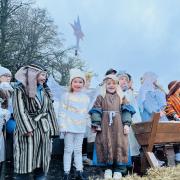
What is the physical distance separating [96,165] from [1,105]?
1.56m

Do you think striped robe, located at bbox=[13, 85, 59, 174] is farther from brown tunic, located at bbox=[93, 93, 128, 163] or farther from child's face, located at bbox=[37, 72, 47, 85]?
brown tunic, located at bbox=[93, 93, 128, 163]

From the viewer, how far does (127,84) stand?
666 centimetres

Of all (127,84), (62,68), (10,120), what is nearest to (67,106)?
(10,120)

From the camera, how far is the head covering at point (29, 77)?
15.8ft

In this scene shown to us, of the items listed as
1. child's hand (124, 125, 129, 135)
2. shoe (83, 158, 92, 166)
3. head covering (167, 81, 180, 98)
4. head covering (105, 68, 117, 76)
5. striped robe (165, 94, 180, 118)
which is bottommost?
shoe (83, 158, 92, 166)

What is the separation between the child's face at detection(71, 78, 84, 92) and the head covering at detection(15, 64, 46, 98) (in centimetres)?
64

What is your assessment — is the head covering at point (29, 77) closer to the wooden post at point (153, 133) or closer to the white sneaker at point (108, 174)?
the white sneaker at point (108, 174)

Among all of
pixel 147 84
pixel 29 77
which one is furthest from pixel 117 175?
pixel 147 84

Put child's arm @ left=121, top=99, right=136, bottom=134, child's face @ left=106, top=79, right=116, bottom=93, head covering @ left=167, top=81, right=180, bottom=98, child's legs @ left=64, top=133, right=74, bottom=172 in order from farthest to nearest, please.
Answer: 1. head covering @ left=167, top=81, right=180, bottom=98
2. child's face @ left=106, top=79, right=116, bottom=93
3. child's arm @ left=121, top=99, right=136, bottom=134
4. child's legs @ left=64, top=133, right=74, bottom=172

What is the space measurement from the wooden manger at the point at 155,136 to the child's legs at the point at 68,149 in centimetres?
124

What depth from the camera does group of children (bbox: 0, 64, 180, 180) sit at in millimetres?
4691

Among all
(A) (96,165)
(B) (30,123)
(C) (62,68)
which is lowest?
(A) (96,165)

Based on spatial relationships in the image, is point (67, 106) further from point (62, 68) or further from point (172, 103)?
point (62, 68)

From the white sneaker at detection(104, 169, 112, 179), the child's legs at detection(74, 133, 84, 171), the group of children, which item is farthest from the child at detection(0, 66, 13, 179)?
the white sneaker at detection(104, 169, 112, 179)
